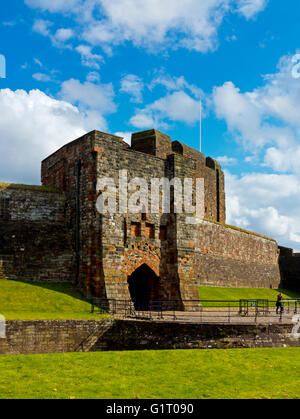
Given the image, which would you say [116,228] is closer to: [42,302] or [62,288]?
[62,288]

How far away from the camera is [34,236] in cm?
2217

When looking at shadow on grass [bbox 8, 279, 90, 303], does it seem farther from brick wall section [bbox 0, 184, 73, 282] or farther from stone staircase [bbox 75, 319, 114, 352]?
stone staircase [bbox 75, 319, 114, 352]

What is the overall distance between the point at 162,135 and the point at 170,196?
872 centimetres

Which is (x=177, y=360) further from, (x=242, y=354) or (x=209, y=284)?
(x=209, y=284)

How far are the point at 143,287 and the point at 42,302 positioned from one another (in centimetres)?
680

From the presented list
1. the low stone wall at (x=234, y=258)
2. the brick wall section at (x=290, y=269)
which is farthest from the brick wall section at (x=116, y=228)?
the brick wall section at (x=290, y=269)

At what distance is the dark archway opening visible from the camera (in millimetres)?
23688

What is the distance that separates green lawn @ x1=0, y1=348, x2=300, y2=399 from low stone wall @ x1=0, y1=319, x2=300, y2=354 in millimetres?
1387

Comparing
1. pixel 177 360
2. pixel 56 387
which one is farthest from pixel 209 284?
pixel 56 387

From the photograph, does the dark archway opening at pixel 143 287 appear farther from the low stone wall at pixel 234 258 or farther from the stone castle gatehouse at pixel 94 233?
the low stone wall at pixel 234 258

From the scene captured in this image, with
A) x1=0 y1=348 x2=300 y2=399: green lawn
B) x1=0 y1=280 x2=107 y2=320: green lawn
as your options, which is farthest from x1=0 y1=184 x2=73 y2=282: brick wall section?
x1=0 y1=348 x2=300 y2=399: green lawn

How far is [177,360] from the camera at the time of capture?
13203 mm

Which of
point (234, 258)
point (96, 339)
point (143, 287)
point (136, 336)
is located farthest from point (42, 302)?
point (234, 258)
